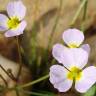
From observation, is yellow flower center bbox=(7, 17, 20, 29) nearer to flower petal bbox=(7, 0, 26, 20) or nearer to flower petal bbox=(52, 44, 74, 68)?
flower petal bbox=(7, 0, 26, 20)

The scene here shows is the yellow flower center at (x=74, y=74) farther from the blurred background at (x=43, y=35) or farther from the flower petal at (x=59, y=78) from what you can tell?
the blurred background at (x=43, y=35)

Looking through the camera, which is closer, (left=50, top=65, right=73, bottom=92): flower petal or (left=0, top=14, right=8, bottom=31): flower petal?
(left=50, top=65, right=73, bottom=92): flower petal

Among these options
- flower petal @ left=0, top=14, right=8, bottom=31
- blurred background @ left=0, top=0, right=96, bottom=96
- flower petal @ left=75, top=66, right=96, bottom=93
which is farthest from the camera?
blurred background @ left=0, top=0, right=96, bottom=96

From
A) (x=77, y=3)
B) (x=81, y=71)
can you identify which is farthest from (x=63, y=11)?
(x=81, y=71)

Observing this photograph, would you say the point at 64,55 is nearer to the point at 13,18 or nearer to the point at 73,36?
the point at 73,36

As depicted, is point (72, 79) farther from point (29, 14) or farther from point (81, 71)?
point (29, 14)

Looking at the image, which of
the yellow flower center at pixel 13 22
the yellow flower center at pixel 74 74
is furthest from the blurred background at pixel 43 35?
the yellow flower center at pixel 74 74

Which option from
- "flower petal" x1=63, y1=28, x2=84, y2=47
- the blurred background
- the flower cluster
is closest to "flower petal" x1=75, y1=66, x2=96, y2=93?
the flower cluster
